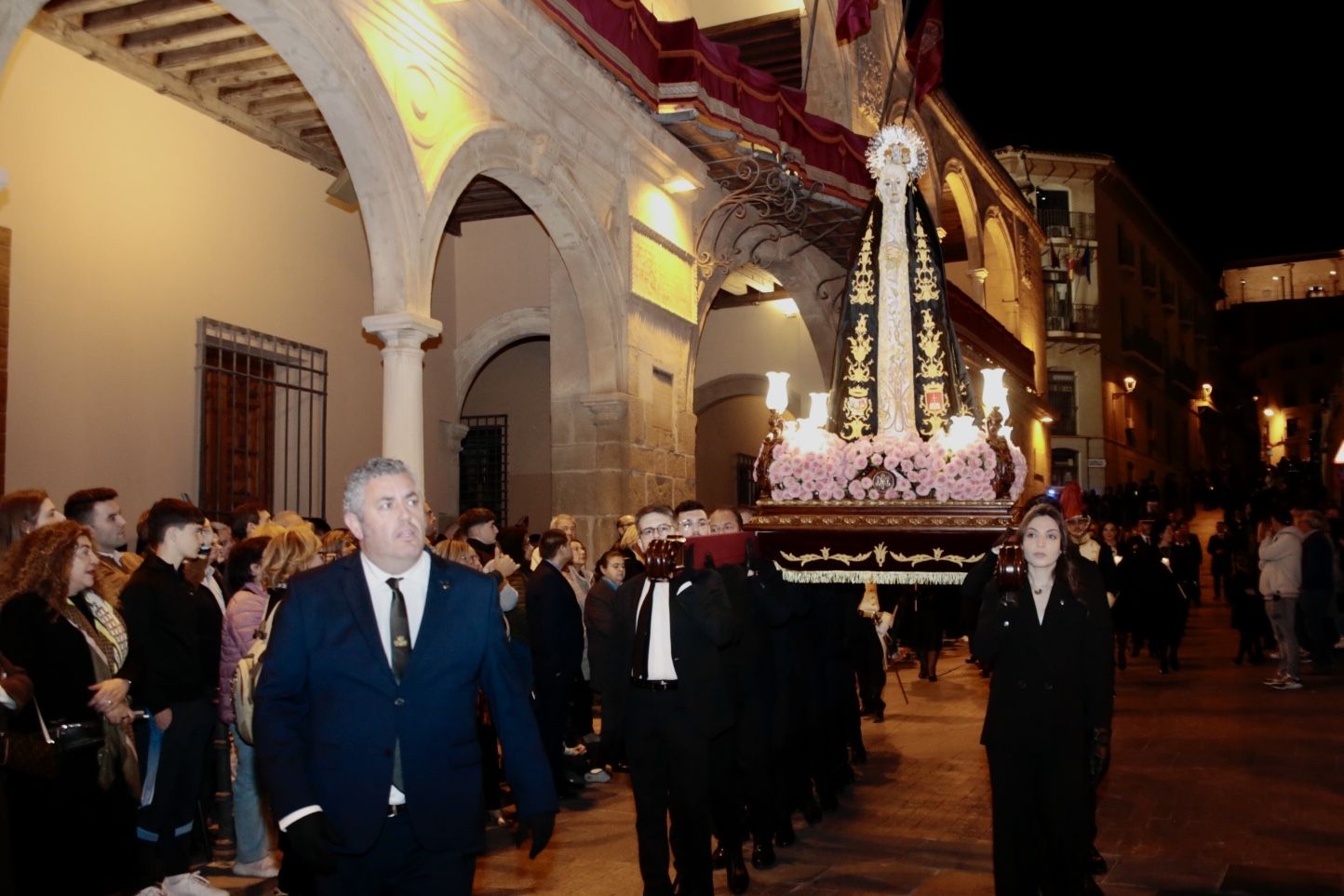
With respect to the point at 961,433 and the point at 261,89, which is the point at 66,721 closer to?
the point at 961,433

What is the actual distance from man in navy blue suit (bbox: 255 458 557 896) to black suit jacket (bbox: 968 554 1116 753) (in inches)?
98.2

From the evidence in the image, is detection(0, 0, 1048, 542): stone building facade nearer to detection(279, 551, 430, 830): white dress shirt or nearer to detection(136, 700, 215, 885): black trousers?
detection(136, 700, 215, 885): black trousers

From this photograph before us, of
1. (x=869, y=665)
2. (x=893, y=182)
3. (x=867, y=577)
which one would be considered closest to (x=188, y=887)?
(x=867, y=577)

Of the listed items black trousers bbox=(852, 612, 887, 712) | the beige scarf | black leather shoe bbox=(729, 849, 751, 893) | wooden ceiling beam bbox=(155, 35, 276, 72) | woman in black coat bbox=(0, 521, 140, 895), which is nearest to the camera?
woman in black coat bbox=(0, 521, 140, 895)

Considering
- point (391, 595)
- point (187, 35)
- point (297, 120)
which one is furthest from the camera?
point (297, 120)

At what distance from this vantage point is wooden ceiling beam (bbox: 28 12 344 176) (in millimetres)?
10242

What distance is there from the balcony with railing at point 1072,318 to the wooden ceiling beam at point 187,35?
34.8 metres

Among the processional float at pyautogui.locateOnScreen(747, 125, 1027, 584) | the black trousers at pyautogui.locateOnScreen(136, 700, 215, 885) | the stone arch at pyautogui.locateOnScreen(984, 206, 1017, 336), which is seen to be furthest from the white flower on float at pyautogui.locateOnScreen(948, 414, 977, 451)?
the stone arch at pyautogui.locateOnScreen(984, 206, 1017, 336)

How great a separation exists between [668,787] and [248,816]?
93.1 inches

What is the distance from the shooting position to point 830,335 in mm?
17797

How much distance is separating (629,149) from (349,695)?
965cm

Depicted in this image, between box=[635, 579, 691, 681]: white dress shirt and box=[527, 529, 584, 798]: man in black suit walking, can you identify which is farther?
box=[527, 529, 584, 798]: man in black suit walking

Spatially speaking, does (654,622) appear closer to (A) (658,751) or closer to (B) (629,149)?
(A) (658,751)

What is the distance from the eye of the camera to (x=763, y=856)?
6332 mm
